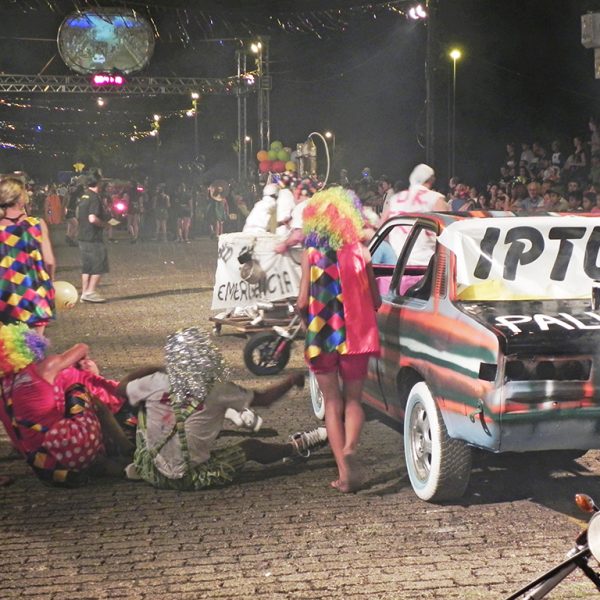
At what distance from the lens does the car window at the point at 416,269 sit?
267 inches

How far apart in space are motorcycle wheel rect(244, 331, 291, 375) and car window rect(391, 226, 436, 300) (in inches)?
67.2

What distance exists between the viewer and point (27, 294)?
8773 millimetres

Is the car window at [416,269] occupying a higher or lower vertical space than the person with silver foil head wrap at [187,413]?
higher

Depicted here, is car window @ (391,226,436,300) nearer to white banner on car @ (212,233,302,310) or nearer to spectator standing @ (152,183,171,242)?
white banner on car @ (212,233,302,310)

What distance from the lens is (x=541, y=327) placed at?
18.1 ft

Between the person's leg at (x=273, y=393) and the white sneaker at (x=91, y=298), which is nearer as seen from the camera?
the person's leg at (x=273, y=393)

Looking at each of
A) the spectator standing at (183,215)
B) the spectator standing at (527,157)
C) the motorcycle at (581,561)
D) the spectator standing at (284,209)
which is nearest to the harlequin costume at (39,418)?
the motorcycle at (581,561)

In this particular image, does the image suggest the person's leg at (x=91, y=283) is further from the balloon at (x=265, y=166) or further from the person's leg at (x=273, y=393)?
the person's leg at (x=273, y=393)

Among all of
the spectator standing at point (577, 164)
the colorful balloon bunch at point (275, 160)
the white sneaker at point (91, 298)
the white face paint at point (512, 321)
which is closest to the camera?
the white face paint at point (512, 321)

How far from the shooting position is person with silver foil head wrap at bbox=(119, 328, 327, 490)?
6320 millimetres

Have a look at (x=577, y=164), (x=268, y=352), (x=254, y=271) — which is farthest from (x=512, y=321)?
(x=577, y=164)

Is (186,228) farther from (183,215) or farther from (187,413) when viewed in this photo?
(187,413)

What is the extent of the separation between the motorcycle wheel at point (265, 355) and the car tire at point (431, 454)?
156 inches

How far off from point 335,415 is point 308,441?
26.1 inches
